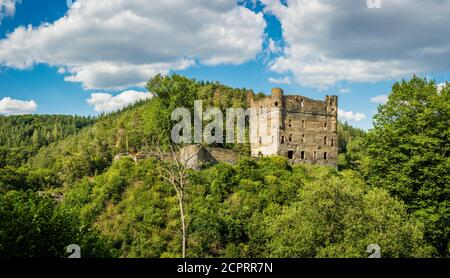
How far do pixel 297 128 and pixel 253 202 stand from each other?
50.5 feet

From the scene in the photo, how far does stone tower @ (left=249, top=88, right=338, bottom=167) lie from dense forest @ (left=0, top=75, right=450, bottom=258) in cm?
336

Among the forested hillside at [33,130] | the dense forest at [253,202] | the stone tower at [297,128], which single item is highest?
the forested hillside at [33,130]

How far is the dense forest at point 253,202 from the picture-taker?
752 inches

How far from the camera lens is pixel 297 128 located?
47156 mm

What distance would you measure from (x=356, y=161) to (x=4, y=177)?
4090cm

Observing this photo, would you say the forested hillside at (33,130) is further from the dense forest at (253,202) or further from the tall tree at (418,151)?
the tall tree at (418,151)

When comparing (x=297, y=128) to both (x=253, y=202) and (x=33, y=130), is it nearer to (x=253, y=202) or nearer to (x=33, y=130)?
(x=253, y=202)

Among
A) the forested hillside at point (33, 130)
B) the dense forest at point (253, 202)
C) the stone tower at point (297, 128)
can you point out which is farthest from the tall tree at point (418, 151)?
the forested hillside at point (33, 130)

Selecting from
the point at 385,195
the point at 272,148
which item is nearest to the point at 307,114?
the point at 272,148

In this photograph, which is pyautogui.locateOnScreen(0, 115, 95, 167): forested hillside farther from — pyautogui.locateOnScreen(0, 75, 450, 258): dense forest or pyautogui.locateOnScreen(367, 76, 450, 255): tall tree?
pyautogui.locateOnScreen(367, 76, 450, 255): tall tree

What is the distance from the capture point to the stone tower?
46438 mm

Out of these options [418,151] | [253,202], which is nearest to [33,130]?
[253,202]

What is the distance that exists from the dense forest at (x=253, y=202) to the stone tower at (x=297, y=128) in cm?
336

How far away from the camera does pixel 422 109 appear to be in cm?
2842
